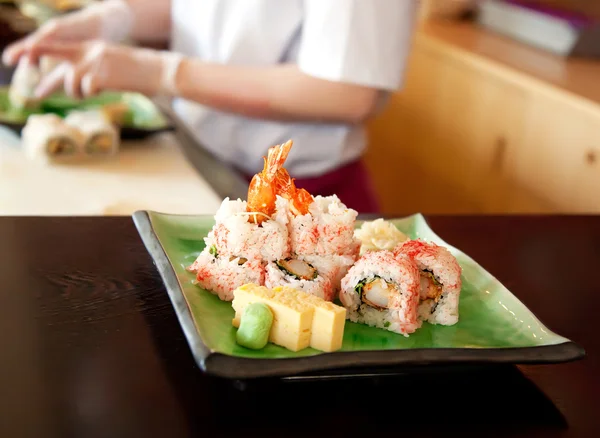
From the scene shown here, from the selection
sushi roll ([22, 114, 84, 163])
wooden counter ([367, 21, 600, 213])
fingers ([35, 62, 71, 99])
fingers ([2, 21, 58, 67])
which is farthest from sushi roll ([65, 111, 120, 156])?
→ wooden counter ([367, 21, 600, 213])

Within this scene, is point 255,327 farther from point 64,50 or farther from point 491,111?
point 491,111

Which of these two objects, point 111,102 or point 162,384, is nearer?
point 162,384

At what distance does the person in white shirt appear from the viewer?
5.05 ft

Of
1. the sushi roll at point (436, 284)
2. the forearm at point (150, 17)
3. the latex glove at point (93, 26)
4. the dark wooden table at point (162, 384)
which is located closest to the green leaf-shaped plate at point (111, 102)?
the latex glove at point (93, 26)

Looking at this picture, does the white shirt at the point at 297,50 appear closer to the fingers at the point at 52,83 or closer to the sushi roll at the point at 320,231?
the fingers at the point at 52,83

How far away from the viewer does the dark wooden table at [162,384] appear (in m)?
0.69

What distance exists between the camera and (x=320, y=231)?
2.86 ft

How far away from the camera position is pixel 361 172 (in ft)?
6.06

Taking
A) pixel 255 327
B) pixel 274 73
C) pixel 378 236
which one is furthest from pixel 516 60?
pixel 255 327

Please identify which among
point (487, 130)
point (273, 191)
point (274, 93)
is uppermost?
point (273, 191)

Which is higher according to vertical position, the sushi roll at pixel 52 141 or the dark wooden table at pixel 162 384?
the dark wooden table at pixel 162 384

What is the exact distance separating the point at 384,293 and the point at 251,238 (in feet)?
0.51

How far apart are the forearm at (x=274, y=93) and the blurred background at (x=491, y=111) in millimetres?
669

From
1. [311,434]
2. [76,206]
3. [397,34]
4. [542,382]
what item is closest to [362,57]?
[397,34]
